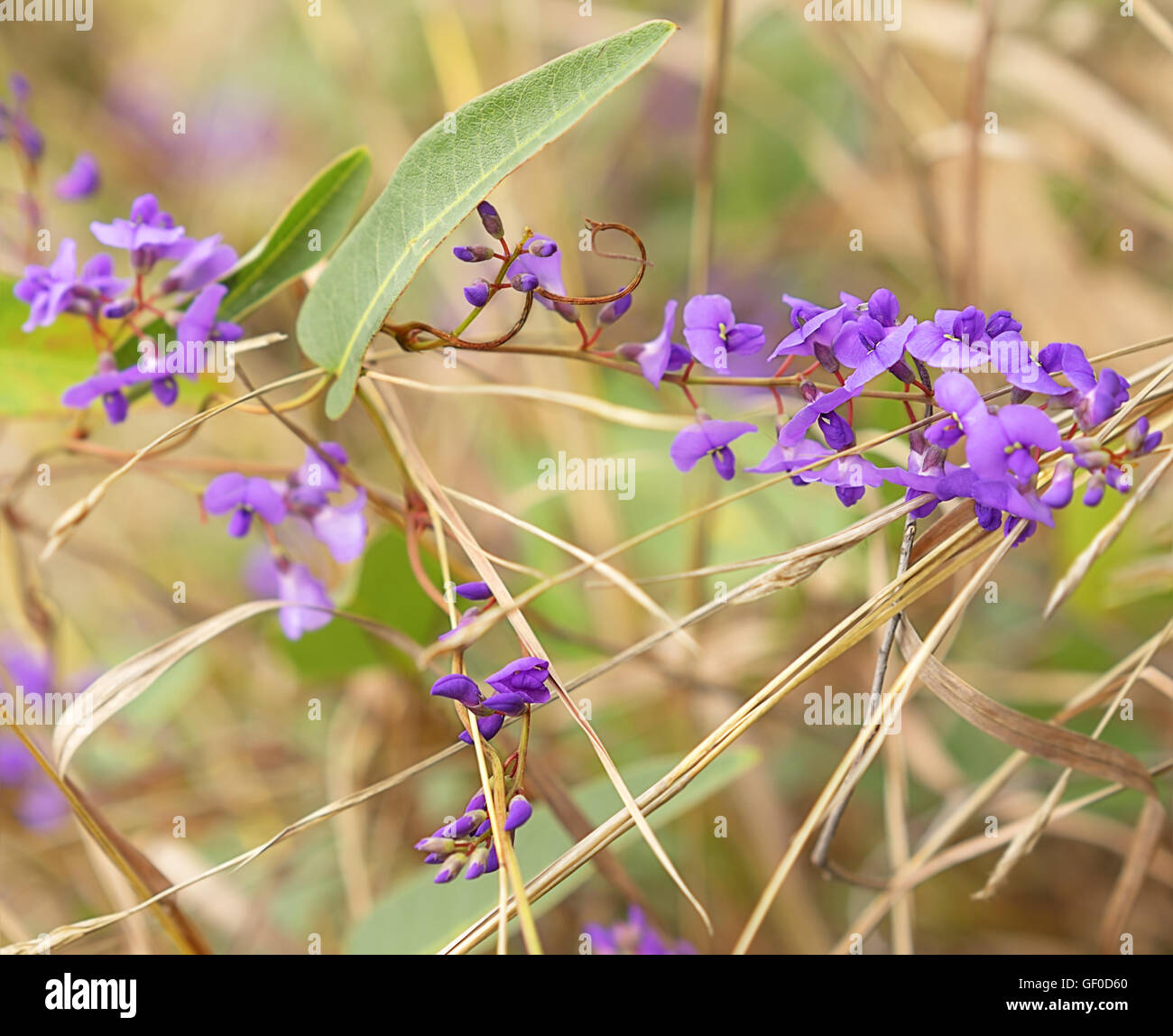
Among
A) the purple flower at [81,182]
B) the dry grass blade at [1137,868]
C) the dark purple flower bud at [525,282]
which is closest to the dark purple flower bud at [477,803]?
the dark purple flower bud at [525,282]

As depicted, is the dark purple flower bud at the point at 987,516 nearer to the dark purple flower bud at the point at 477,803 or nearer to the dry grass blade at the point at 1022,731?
the dry grass blade at the point at 1022,731

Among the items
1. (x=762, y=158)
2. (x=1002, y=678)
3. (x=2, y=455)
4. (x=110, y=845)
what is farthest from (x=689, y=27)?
(x=110, y=845)

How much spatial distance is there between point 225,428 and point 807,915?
75.8 inches

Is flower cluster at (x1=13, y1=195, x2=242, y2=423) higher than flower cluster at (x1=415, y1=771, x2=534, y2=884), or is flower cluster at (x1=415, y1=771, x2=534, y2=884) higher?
flower cluster at (x1=13, y1=195, x2=242, y2=423)

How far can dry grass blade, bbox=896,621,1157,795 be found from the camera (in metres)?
0.92

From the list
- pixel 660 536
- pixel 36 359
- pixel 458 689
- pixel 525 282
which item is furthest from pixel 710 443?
pixel 660 536

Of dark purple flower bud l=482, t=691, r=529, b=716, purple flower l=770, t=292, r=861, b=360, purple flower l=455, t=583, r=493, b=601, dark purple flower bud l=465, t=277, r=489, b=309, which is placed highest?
dark purple flower bud l=465, t=277, r=489, b=309

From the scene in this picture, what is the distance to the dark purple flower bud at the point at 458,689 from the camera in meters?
0.77

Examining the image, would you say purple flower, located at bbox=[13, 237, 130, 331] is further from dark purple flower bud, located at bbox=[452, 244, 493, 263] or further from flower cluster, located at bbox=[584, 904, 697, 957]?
flower cluster, located at bbox=[584, 904, 697, 957]

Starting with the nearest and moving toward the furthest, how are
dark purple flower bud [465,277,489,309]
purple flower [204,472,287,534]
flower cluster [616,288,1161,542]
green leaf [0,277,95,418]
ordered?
flower cluster [616,288,1161,542] → dark purple flower bud [465,277,489,309] → purple flower [204,472,287,534] → green leaf [0,277,95,418]

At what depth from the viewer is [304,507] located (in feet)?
3.66

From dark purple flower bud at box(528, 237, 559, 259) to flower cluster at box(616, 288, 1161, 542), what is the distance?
12 cm

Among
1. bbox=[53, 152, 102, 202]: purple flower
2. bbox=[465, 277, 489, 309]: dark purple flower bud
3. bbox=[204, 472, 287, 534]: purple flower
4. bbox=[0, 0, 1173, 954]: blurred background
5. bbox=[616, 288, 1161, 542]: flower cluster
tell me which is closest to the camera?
bbox=[616, 288, 1161, 542]: flower cluster

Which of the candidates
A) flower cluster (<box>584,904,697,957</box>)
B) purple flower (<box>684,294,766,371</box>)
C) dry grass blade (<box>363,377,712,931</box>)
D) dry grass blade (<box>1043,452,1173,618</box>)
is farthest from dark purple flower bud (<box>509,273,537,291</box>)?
flower cluster (<box>584,904,697,957</box>)
